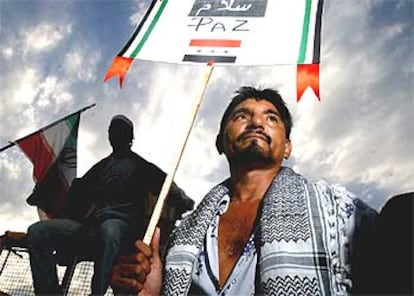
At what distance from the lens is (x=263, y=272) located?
1.99m

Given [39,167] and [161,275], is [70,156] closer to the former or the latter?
[39,167]

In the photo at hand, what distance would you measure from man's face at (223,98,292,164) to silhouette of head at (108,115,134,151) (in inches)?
49.2

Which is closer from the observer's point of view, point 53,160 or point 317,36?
point 317,36

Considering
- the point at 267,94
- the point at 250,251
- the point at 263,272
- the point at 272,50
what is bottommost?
the point at 263,272

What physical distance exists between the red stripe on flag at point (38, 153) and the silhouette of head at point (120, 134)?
993mm

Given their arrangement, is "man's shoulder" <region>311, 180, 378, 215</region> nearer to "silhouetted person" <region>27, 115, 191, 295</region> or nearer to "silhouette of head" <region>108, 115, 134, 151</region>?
"silhouetted person" <region>27, 115, 191, 295</region>

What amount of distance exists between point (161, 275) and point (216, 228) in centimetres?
34

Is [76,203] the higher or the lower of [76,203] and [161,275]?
the higher

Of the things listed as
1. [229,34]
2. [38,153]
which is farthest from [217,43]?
[38,153]

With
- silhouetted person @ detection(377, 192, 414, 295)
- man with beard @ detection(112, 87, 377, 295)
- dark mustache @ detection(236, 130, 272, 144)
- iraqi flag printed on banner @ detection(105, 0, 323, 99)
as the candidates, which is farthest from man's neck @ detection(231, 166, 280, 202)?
silhouetted person @ detection(377, 192, 414, 295)

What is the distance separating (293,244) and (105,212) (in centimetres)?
181

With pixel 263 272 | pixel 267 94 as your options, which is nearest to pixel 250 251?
pixel 263 272

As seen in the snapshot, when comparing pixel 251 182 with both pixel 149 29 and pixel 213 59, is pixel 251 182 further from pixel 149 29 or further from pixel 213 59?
pixel 149 29

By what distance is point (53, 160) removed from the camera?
4703 mm
